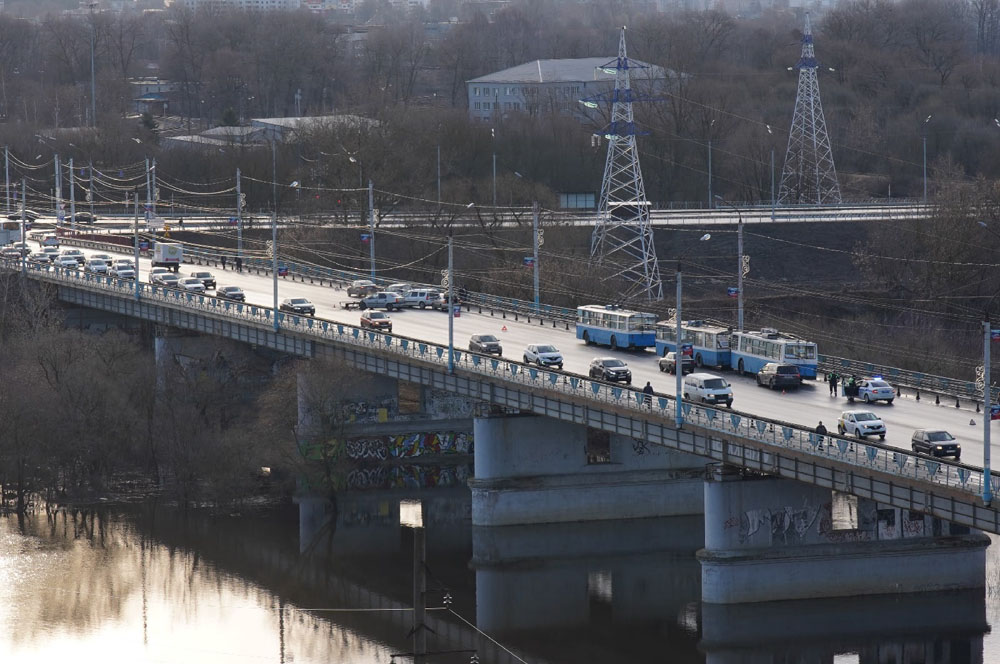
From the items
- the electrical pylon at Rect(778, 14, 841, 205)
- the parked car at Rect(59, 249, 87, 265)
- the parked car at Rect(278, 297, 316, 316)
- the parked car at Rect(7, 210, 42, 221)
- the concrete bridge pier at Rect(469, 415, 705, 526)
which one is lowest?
the concrete bridge pier at Rect(469, 415, 705, 526)

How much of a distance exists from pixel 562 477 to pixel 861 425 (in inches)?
691

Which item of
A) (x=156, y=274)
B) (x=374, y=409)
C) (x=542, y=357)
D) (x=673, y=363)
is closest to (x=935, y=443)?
(x=673, y=363)

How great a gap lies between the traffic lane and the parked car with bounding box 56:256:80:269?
35.4ft

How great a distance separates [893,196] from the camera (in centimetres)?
15975

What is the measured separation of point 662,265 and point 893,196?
134ft

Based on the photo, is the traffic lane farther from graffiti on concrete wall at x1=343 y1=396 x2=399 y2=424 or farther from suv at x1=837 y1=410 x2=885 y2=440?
graffiti on concrete wall at x1=343 y1=396 x2=399 y2=424

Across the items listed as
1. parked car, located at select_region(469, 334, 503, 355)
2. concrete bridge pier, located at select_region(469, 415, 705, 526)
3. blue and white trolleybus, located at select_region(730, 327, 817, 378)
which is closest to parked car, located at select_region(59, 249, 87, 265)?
parked car, located at select_region(469, 334, 503, 355)

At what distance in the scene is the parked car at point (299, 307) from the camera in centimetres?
8793

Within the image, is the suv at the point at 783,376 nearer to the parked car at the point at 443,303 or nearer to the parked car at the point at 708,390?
the parked car at the point at 708,390

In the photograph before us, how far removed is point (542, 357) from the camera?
71812mm

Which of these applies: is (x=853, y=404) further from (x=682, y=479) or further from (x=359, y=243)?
(x=359, y=243)

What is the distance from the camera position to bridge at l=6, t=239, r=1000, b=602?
168 ft

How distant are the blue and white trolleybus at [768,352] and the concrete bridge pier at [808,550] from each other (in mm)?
10622

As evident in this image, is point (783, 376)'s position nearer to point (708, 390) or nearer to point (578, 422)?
point (708, 390)
